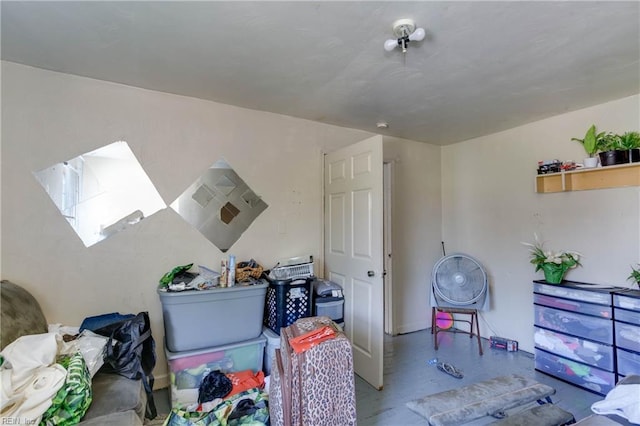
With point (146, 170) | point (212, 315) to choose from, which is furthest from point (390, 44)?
point (212, 315)

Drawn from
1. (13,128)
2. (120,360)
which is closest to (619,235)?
(120,360)

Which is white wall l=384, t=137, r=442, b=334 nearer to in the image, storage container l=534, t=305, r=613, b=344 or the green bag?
storage container l=534, t=305, r=613, b=344

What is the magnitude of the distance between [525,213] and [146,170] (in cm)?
368

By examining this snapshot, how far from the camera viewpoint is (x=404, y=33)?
65.7 inches

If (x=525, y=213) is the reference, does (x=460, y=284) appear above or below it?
below

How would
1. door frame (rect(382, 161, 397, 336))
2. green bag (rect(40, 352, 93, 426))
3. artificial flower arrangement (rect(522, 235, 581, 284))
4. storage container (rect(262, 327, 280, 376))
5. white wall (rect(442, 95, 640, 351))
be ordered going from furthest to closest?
door frame (rect(382, 161, 397, 336))
artificial flower arrangement (rect(522, 235, 581, 284))
white wall (rect(442, 95, 640, 351))
storage container (rect(262, 327, 280, 376))
green bag (rect(40, 352, 93, 426))

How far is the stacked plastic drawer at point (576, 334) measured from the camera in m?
2.40

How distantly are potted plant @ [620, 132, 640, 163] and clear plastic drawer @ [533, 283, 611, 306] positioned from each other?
1110 mm

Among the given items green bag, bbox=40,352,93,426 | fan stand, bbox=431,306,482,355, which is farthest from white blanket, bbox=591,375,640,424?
green bag, bbox=40,352,93,426

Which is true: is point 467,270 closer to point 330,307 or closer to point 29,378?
point 330,307

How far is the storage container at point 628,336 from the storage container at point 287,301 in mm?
2383

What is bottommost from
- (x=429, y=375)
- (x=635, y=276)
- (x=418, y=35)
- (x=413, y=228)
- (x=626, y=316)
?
(x=429, y=375)

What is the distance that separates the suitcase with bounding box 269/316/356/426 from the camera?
1.49 meters

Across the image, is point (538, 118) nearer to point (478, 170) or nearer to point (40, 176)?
point (478, 170)
